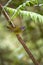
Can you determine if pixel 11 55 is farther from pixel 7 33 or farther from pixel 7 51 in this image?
pixel 7 33

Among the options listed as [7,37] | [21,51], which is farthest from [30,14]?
[7,37]

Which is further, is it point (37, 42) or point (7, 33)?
point (7, 33)

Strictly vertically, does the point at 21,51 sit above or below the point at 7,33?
below

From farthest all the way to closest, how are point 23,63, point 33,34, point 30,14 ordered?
point 33,34 → point 23,63 → point 30,14

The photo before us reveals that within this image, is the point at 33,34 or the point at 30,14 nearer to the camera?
the point at 30,14

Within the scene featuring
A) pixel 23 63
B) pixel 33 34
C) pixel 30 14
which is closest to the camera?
pixel 30 14

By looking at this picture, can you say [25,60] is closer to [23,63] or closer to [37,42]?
[23,63]

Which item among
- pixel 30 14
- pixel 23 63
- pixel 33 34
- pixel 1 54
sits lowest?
pixel 30 14

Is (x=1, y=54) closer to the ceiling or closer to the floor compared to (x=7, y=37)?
closer to the floor

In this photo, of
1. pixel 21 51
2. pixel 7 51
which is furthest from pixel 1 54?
pixel 21 51
